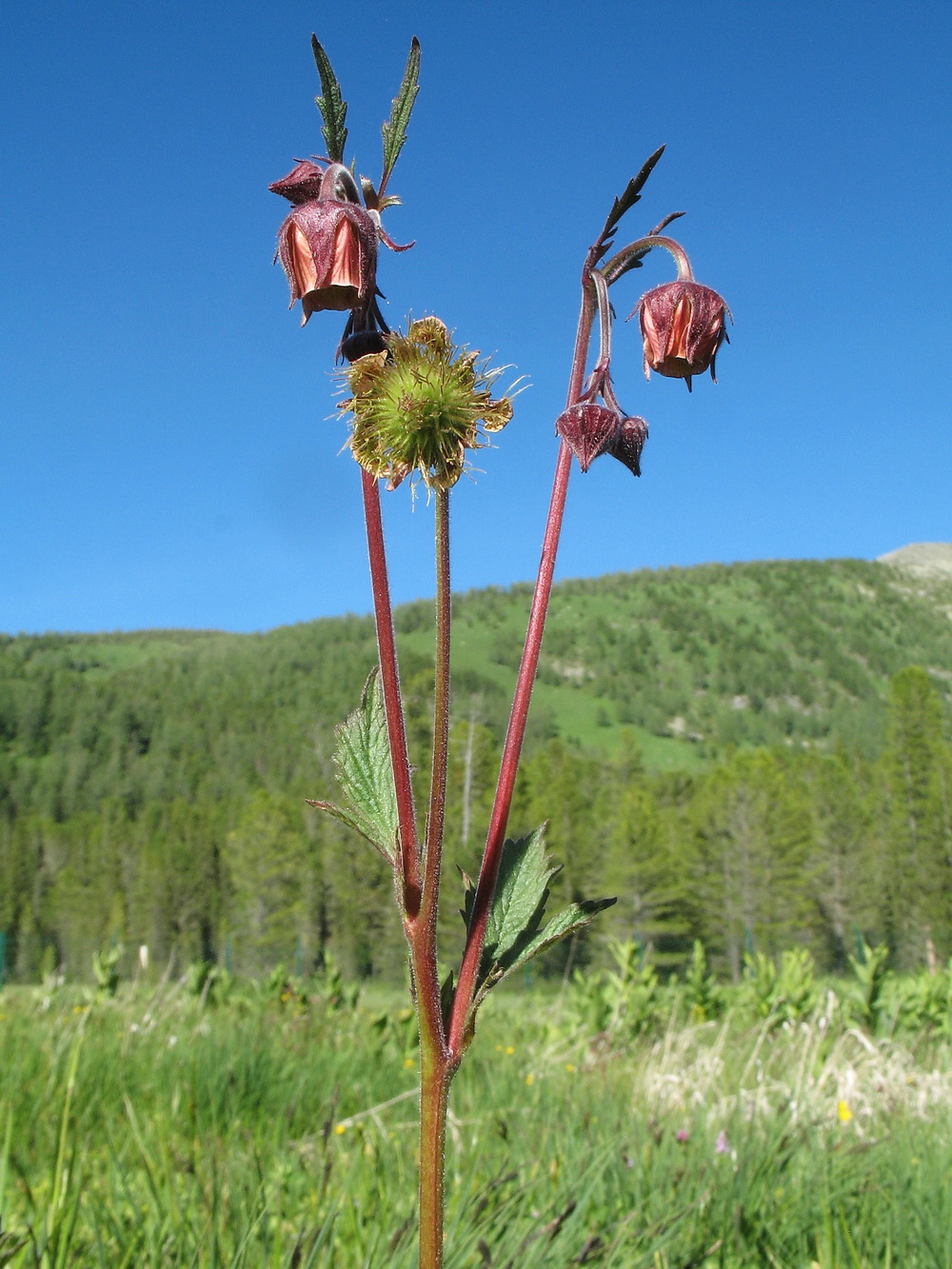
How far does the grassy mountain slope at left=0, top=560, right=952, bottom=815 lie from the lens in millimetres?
81000

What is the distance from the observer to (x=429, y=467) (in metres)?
0.92

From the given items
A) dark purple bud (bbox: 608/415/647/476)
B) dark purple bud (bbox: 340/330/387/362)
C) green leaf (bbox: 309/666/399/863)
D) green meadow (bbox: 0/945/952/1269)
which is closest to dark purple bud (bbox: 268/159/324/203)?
dark purple bud (bbox: 340/330/387/362)

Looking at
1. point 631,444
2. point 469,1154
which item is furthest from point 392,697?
point 469,1154

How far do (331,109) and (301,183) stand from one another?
0.09 meters

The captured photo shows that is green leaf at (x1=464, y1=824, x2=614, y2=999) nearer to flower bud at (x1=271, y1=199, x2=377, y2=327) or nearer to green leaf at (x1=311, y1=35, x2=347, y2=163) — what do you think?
flower bud at (x1=271, y1=199, x2=377, y2=327)

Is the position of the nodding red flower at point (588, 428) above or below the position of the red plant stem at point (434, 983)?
above

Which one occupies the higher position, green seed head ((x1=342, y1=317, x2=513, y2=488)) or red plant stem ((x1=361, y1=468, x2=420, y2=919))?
green seed head ((x1=342, y1=317, x2=513, y2=488))

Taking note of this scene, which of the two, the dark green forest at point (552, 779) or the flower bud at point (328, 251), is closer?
the flower bud at point (328, 251)

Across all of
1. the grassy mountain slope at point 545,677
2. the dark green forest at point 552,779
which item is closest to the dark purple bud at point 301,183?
the dark green forest at point 552,779

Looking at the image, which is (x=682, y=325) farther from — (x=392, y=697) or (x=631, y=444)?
(x=392, y=697)

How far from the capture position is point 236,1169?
239 centimetres

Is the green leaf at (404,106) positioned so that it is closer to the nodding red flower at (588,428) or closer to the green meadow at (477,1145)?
the nodding red flower at (588,428)

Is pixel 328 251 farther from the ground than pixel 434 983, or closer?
farther from the ground

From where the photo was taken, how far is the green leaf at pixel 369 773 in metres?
0.98
